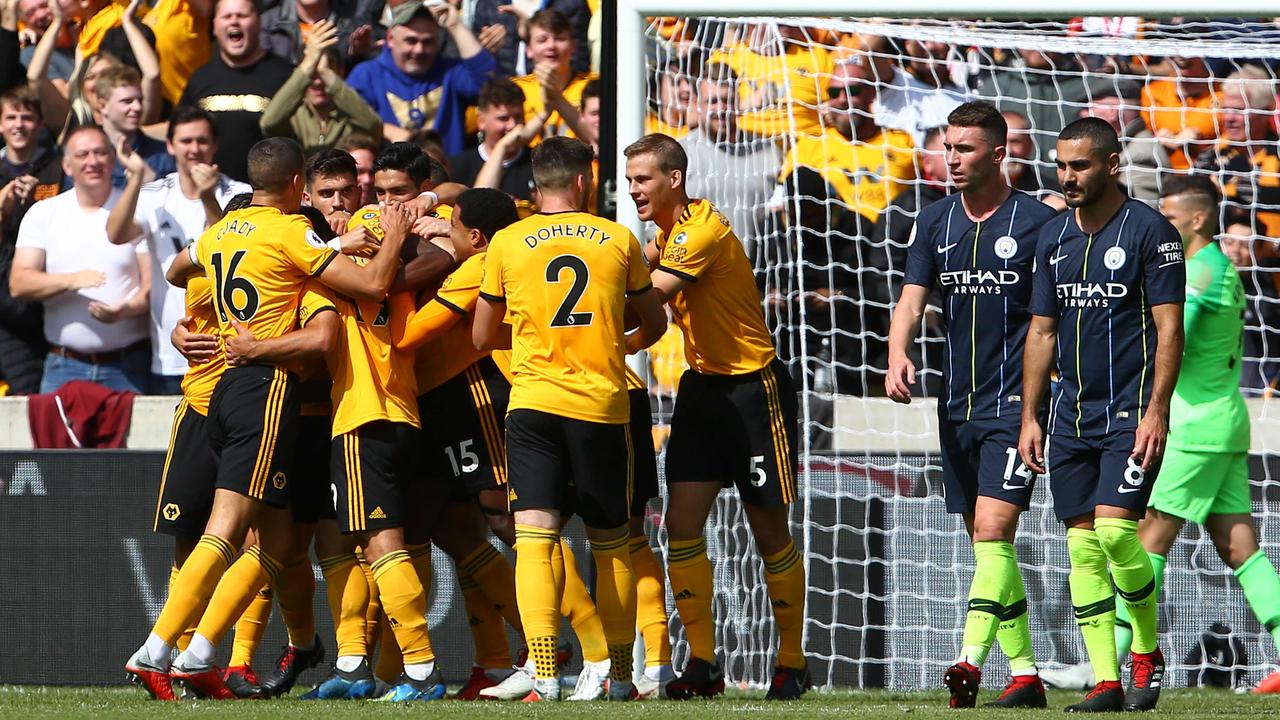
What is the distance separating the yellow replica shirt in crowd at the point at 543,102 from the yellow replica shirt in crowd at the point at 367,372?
4.12 meters

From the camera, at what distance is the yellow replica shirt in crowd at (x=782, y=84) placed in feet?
28.4

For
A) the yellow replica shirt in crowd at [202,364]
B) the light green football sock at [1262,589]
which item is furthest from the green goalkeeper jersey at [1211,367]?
the yellow replica shirt in crowd at [202,364]

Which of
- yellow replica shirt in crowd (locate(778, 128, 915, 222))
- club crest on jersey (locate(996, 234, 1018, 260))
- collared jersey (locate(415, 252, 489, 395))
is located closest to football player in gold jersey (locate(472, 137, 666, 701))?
collared jersey (locate(415, 252, 489, 395))

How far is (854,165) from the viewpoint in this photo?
359 inches

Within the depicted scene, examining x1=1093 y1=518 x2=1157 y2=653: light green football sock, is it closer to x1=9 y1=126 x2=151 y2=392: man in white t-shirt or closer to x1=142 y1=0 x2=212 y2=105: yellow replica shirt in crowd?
x1=9 y1=126 x2=151 y2=392: man in white t-shirt

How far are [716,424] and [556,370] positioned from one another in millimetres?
955

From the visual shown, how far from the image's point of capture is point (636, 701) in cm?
582

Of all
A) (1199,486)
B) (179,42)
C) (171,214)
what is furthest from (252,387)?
(179,42)

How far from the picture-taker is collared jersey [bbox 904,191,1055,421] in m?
5.83

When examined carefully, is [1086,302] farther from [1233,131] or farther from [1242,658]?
[1233,131]

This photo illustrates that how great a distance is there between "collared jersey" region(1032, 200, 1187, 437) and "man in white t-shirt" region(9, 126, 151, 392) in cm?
623

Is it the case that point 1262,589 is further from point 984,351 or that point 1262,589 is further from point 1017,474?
point 984,351

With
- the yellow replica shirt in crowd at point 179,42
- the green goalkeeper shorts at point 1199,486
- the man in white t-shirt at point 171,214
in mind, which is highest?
the yellow replica shirt in crowd at point 179,42

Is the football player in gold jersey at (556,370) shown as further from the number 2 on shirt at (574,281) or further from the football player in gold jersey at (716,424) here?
the football player in gold jersey at (716,424)
